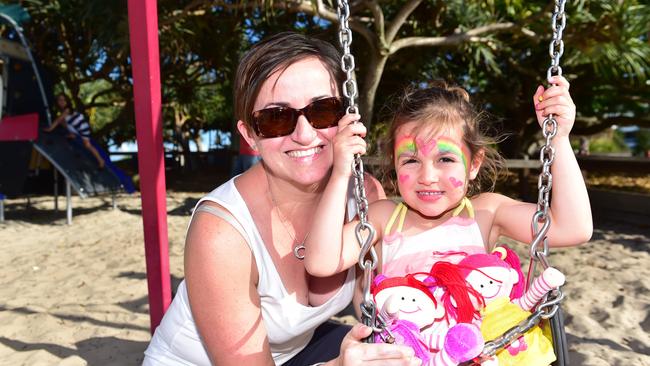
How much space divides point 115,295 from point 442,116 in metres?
3.02

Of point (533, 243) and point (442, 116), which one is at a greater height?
point (442, 116)

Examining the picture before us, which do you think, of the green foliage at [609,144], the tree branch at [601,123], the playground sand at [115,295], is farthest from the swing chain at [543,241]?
the green foliage at [609,144]

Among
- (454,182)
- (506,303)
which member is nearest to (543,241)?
(506,303)

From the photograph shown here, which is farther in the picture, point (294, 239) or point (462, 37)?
point (462, 37)

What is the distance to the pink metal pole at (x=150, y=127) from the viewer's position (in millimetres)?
2080

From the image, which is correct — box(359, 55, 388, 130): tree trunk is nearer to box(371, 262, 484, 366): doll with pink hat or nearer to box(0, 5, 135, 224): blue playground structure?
box(0, 5, 135, 224): blue playground structure

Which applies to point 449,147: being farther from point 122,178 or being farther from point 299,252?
point 122,178

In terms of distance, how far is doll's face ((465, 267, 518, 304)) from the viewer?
1.18 meters

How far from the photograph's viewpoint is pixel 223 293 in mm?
1287

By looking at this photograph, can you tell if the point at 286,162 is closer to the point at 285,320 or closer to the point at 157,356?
the point at 285,320

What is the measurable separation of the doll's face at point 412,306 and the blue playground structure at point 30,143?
19.9 feet

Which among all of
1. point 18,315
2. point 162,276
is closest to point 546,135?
point 162,276

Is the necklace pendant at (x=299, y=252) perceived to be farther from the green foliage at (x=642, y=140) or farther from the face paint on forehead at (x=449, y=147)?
the green foliage at (x=642, y=140)

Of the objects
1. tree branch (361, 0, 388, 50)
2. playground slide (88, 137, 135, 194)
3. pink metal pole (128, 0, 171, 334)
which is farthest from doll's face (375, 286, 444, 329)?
playground slide (88, 137, 135, 194)
